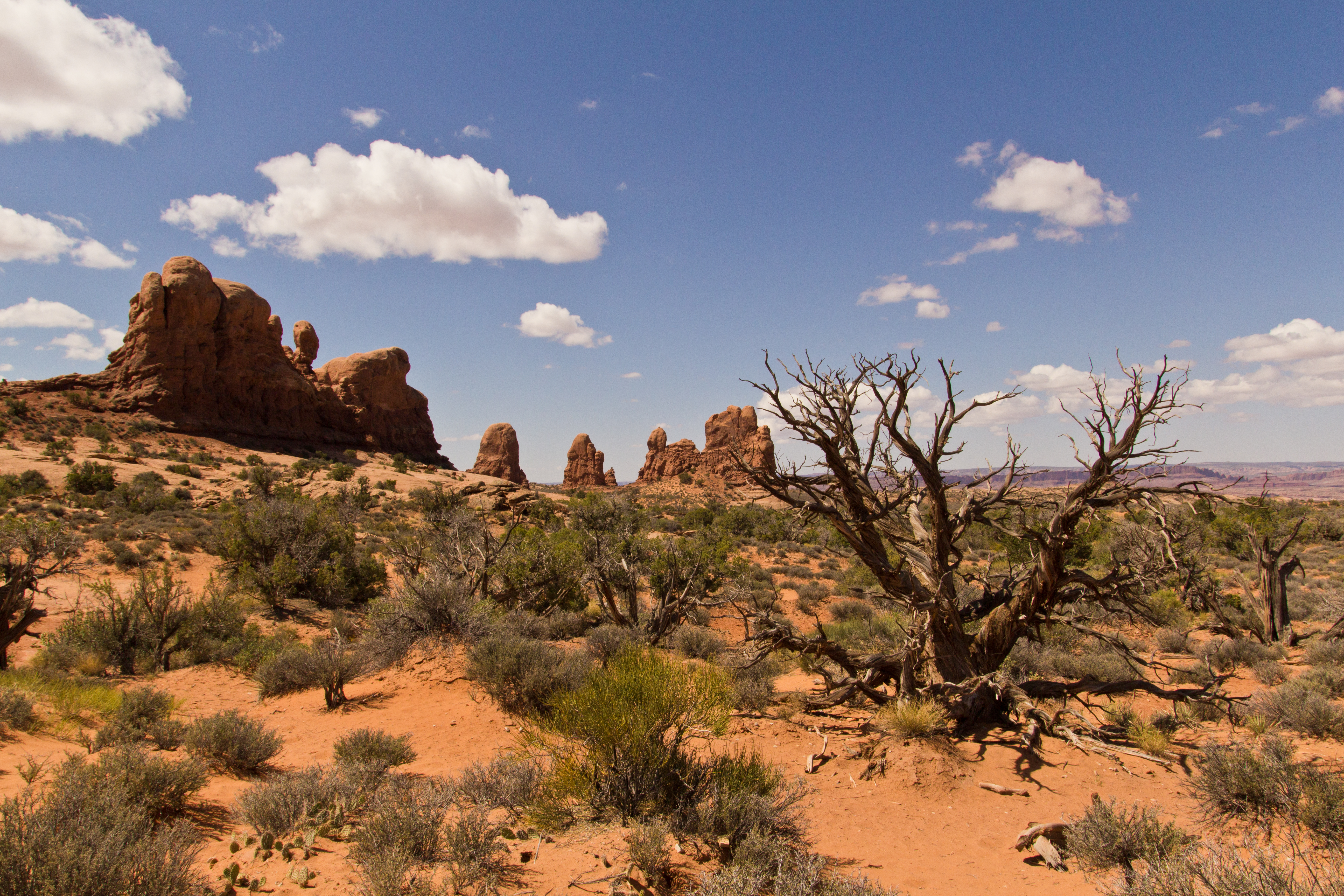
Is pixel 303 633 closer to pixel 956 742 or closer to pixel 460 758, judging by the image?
pixel 460 758

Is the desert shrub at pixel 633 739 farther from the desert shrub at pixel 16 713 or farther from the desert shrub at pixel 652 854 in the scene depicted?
the desert shrub at pixel 16 713

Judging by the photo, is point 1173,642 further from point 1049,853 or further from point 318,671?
point 318,671

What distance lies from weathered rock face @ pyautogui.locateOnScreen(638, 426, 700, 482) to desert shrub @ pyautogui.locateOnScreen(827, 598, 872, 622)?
51.9 metres

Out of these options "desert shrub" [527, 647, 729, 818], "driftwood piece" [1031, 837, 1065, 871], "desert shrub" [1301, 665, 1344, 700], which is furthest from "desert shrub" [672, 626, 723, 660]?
"desert shrub" [1301, 665, 1344, 700]

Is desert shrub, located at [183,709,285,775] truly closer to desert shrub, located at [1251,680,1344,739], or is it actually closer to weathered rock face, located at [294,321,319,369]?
desert shrub, located at [1251,680,1344,739]

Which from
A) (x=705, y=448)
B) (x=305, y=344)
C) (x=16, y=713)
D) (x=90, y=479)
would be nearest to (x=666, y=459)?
(x=705, y=448)

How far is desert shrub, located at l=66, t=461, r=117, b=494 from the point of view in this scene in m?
24.6

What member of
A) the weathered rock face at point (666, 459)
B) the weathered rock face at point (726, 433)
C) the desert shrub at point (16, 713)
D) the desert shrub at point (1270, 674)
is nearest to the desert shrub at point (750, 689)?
the desert shrub at point (16, 713)

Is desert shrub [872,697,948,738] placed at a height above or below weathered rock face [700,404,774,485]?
below

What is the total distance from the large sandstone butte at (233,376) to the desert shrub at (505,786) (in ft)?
161

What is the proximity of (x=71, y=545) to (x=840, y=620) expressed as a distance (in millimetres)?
17661

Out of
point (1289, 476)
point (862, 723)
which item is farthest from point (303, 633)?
point (1289, 476)

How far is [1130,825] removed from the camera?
15.0 feet

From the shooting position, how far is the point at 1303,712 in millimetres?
7020
